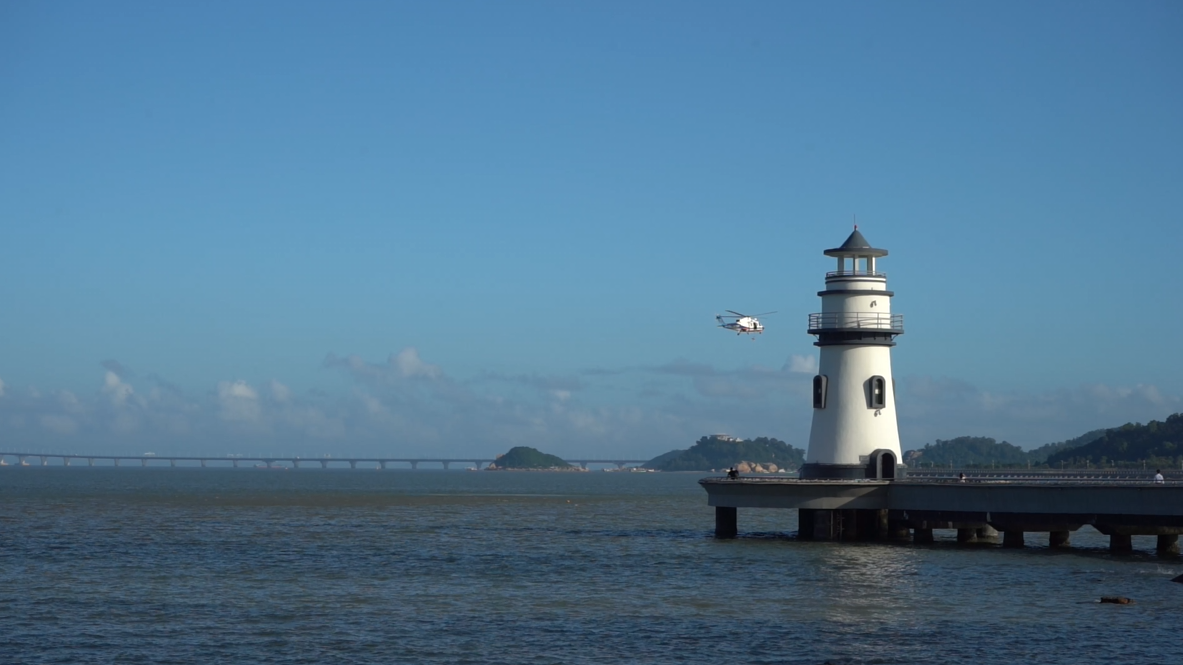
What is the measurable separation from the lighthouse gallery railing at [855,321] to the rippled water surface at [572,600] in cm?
844

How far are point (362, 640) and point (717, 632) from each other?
8.04 meters

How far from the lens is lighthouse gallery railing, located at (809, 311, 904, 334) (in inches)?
2098

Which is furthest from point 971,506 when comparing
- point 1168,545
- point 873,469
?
point 1168,545

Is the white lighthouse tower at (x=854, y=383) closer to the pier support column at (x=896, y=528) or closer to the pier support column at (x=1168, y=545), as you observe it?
the pier support column at (x=896, y=528)

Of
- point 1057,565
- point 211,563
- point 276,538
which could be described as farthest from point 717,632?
point 276,538

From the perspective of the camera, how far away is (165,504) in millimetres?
103062

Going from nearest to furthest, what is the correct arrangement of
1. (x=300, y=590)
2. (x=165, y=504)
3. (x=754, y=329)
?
1. (x=300, y=590)
2. (x=754, y=329)
3. (x=165, y=504)

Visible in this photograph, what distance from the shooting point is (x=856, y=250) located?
2141 inches

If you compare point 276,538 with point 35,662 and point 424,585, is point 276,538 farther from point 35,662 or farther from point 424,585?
point 35,662

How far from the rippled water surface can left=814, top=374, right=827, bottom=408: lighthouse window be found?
550 centimetres

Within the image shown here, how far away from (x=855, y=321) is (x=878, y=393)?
2922 mm

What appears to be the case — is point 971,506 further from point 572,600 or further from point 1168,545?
point 572,600

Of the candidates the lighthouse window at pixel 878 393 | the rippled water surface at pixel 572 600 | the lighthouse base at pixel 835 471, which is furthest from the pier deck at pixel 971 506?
the lighthouse window at pixel 878 393

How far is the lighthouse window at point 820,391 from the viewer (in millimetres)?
53562
